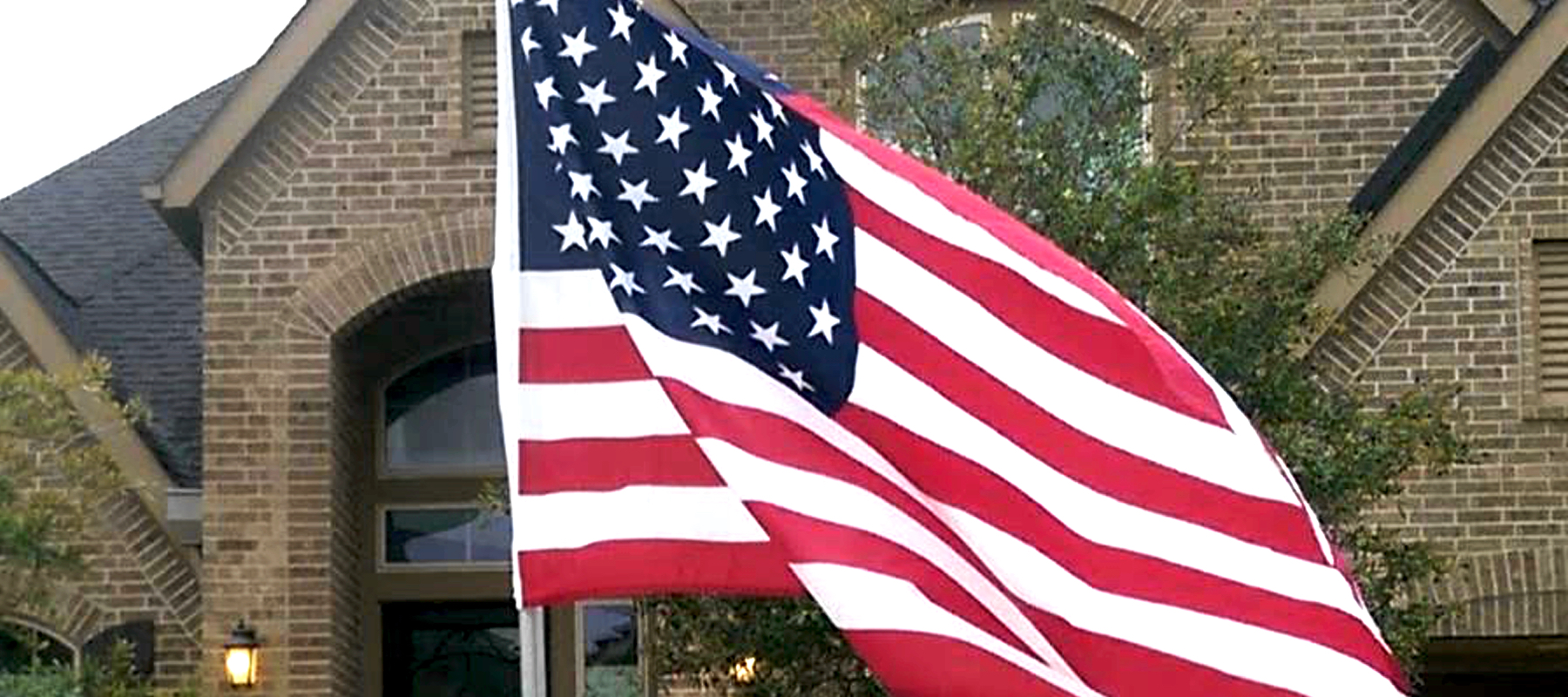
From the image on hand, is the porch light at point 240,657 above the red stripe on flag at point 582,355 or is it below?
above

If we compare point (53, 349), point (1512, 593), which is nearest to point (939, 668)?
point (1512, 593)

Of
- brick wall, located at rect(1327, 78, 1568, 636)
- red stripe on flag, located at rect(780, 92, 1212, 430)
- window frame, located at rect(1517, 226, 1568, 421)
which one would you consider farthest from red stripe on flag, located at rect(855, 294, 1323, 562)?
window frame, located at rect(1517, 226, 1568, 421)

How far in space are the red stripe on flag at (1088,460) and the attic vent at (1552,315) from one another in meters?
8.92

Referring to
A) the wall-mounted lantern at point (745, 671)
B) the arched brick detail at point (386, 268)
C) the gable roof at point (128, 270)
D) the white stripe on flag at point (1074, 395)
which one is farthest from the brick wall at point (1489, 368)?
the white stripe on flag at point (1074, 395)

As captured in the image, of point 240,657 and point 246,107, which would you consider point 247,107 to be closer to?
point 246,107

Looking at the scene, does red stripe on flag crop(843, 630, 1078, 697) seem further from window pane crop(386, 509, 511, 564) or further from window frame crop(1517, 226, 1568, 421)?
window pane crop(386, 509, 511, 564)

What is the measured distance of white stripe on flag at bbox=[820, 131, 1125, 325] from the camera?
848 cm

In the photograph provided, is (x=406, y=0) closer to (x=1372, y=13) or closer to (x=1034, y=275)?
(x=1372, y=13)

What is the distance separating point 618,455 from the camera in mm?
8492

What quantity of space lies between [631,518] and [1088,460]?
4.27 ft

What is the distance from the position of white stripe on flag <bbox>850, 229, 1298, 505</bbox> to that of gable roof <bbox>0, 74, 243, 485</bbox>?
10.3m

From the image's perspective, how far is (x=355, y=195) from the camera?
696 inches

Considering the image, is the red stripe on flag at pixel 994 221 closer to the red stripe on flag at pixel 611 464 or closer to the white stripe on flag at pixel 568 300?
the white stripe on flag at pixel 568 300

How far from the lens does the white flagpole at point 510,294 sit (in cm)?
848
